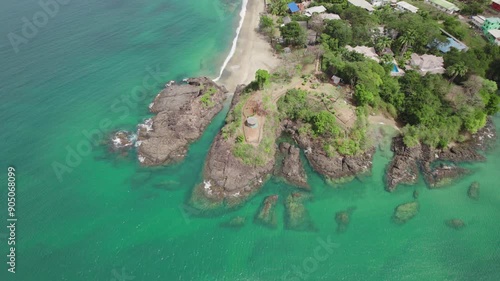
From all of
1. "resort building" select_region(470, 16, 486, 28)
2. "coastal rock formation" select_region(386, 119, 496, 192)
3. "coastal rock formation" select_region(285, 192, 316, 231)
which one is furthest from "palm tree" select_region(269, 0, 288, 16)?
"coastal rock formation" select_region(285, 192, 316, 231)

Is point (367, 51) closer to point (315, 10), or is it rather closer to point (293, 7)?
point (315, 10)

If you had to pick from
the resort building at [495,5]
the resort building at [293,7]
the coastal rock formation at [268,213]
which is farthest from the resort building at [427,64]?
the coastal rock formation at [268,213]

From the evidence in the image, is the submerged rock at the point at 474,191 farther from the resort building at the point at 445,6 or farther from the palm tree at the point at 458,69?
the resort building at the point at 445,6

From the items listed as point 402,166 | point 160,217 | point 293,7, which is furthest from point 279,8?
point 160,217

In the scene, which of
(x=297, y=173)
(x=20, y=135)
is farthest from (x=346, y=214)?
(x=20, y=135)

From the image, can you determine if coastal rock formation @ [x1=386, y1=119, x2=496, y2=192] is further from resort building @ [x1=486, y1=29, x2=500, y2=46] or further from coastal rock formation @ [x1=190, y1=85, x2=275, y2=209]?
resort building @ [x1=486, y1=29, x2=500, y2=46]
